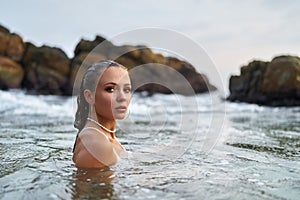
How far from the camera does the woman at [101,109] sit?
247cm

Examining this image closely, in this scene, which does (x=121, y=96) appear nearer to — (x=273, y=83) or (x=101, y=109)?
(x=101, y=109)

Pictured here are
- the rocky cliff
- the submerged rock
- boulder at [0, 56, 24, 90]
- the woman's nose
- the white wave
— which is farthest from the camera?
the rocky cliff

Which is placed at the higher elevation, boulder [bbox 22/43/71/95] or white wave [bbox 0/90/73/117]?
boulder [bbox 22/43/71/95]

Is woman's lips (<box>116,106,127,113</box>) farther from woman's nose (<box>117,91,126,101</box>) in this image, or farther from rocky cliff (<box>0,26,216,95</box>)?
rocky cliff (<box>0,26,216,95</box>)

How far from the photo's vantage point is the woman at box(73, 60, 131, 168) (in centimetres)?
247

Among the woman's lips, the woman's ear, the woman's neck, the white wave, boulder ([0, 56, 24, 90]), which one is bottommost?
the white wave

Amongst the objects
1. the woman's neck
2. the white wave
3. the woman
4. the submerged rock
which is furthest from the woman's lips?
the submerged rock

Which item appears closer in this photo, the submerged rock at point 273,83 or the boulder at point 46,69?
the submerged rock at point 273,83

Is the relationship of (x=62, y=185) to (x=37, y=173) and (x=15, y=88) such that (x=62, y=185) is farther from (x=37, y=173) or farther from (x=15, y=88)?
(x=15, y=88)

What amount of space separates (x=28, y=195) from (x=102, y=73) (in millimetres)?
1052

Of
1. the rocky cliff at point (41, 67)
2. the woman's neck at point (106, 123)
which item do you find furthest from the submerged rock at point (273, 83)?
the woman's neck at point (106, 123)

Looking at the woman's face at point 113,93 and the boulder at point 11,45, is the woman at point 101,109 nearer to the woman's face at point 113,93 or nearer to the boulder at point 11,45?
the woman's face at point 113,93

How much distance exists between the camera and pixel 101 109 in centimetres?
257

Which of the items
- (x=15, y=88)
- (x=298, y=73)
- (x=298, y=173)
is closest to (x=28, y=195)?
(x=298, y=173)
